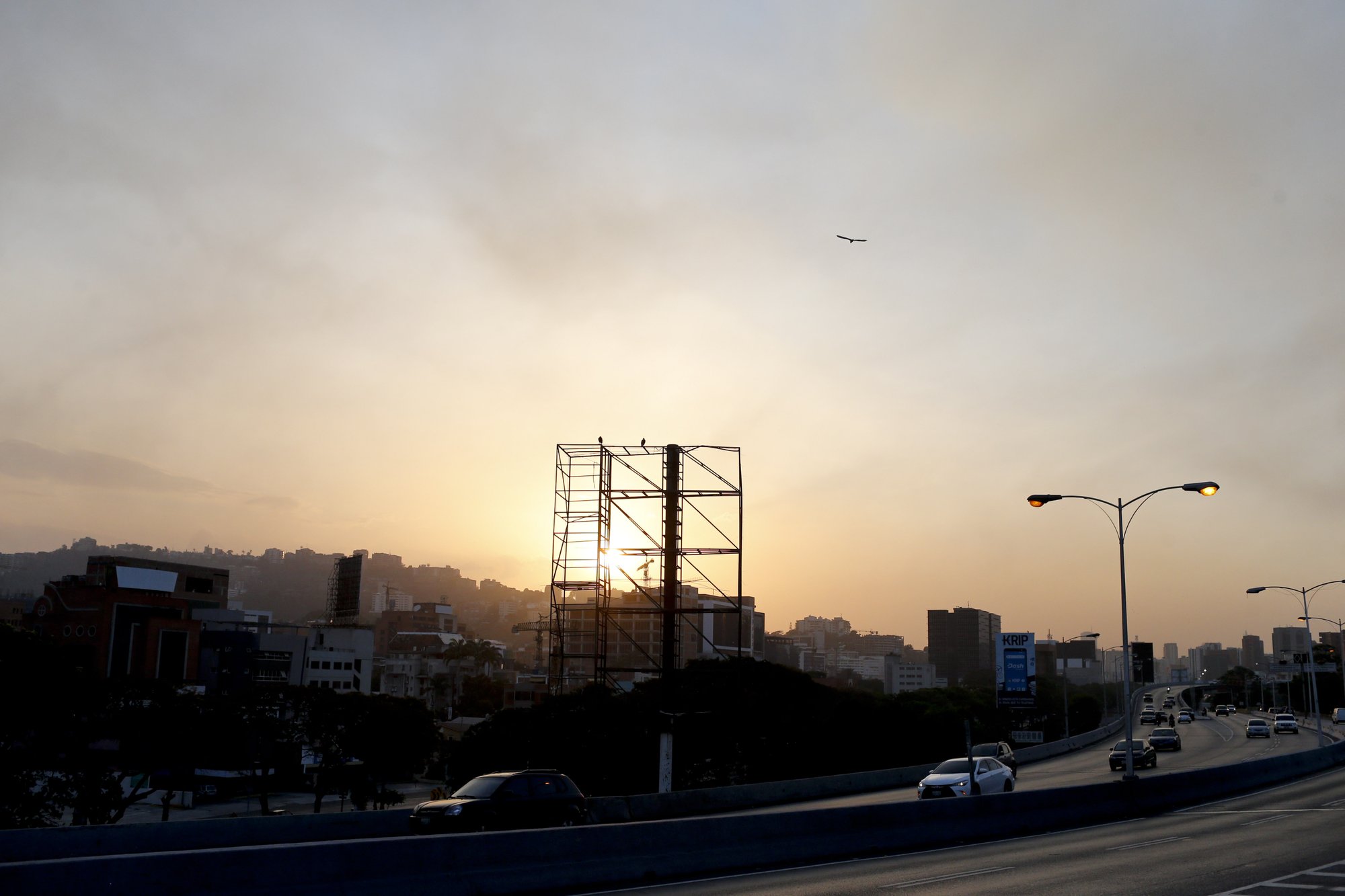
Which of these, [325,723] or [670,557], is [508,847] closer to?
[670,557]

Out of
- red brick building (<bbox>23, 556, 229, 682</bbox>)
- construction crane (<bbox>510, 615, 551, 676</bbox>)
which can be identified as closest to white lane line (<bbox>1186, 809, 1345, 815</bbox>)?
construction crane (<bbox>510, 615, 551, 676</bbox>)

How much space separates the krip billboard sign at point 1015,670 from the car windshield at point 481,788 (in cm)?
6051

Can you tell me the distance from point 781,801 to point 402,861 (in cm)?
2738

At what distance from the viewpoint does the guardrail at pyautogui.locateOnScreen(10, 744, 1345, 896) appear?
1232 cm

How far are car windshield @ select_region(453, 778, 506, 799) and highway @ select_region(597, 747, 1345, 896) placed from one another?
224 inches

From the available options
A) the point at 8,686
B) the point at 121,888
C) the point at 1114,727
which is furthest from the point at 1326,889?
the point at 1114,727

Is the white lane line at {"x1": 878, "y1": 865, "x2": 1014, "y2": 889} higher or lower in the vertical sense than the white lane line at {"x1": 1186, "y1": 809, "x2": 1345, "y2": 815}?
higher

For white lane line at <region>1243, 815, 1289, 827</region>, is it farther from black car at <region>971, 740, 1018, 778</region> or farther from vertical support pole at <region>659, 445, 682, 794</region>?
vertical support pole at <region>659, 445, 682, 794</region>

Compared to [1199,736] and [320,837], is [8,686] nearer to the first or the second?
[320,837]

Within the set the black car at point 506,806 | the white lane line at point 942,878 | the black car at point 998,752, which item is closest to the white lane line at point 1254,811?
the white lane line at point 942,878

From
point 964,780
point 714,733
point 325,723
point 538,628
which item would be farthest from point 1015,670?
point 325,723

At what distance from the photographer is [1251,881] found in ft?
58.3

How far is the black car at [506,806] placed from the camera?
20938 millimetres

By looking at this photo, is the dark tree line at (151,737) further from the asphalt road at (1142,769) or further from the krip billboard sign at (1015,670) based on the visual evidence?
the krip billboard sign at (1015,670)
